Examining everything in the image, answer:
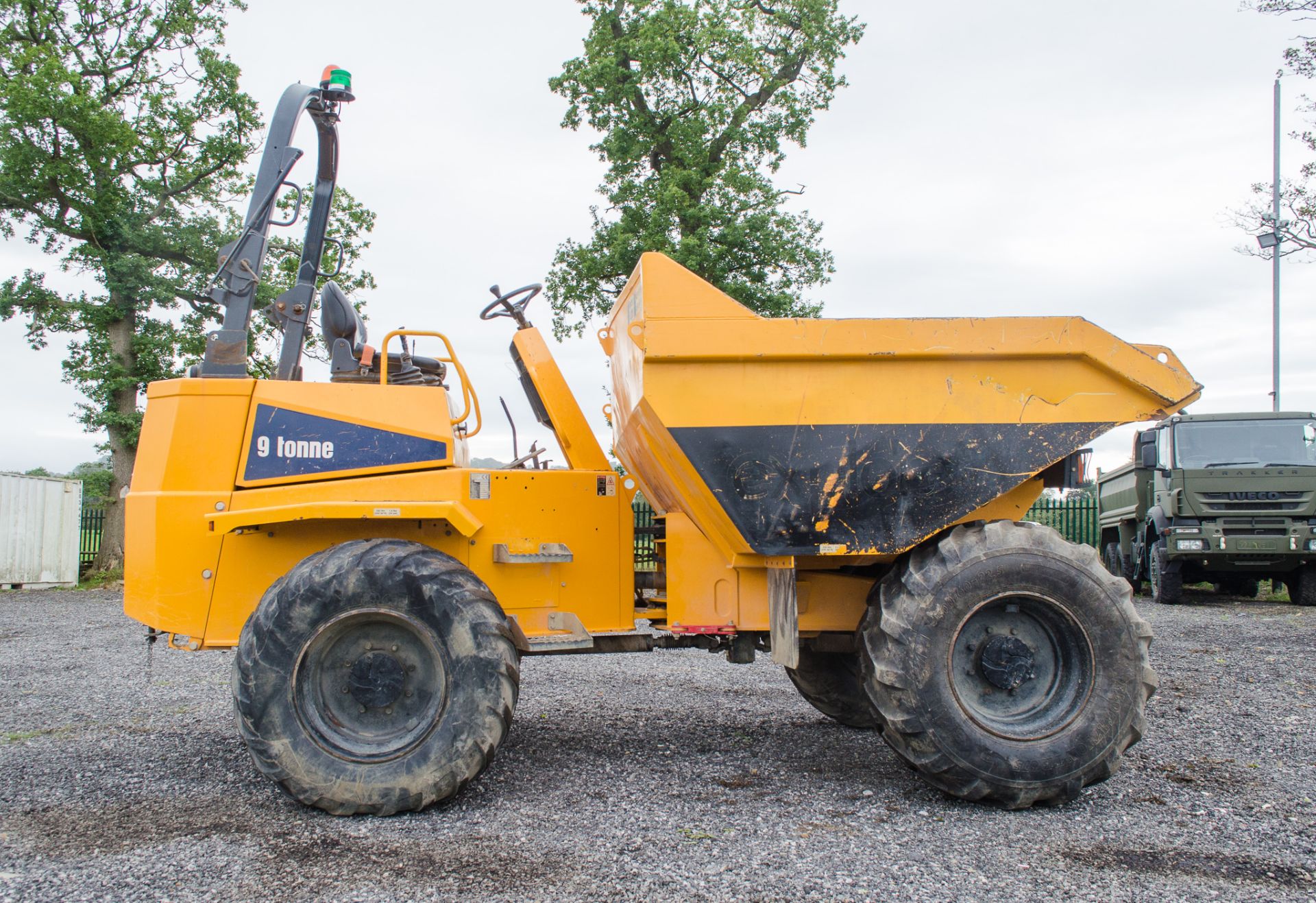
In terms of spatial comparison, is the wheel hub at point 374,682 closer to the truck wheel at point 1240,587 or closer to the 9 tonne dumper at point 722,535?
the 9 tonne dumper at point 722,535

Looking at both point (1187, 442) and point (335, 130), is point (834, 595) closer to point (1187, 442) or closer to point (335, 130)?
point (335, 130)

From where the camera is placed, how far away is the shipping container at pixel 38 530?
51.2 ft

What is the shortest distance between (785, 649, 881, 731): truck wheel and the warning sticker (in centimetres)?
208

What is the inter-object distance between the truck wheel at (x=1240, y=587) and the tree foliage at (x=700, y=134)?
8.23 meters

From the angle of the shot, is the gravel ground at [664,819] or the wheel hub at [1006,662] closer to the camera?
the gravel ground at [664,819]

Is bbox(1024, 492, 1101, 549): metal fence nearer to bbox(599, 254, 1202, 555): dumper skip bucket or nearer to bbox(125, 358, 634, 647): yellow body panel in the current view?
bbox(599, 254, 1202, 555): dumper skip bucket

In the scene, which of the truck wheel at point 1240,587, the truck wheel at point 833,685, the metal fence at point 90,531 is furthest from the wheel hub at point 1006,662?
the metal fence at point 90,531

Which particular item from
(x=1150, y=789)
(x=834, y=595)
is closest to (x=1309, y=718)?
(x=1150, y=789)

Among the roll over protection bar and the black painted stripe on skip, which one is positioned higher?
Answer: the roll over protection bar

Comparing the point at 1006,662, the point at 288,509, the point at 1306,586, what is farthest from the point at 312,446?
the point at 1306,586

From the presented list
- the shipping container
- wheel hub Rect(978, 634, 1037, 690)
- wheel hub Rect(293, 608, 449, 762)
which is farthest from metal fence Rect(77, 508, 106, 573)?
wheel hub Rect(978, 634, 1037, 690)

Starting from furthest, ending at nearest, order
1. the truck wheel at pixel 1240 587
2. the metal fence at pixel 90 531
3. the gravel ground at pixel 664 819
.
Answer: the metal fence at pixel 90 531, the truck wheel at pixel 1240 587, the gravel ground at pixel 664 819

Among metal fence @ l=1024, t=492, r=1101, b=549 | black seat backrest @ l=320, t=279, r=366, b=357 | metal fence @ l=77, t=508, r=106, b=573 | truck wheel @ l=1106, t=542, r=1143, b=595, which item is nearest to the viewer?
black seat backrest @ l=320, t=279, r=366, b=357

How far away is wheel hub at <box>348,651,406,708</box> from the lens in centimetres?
408
